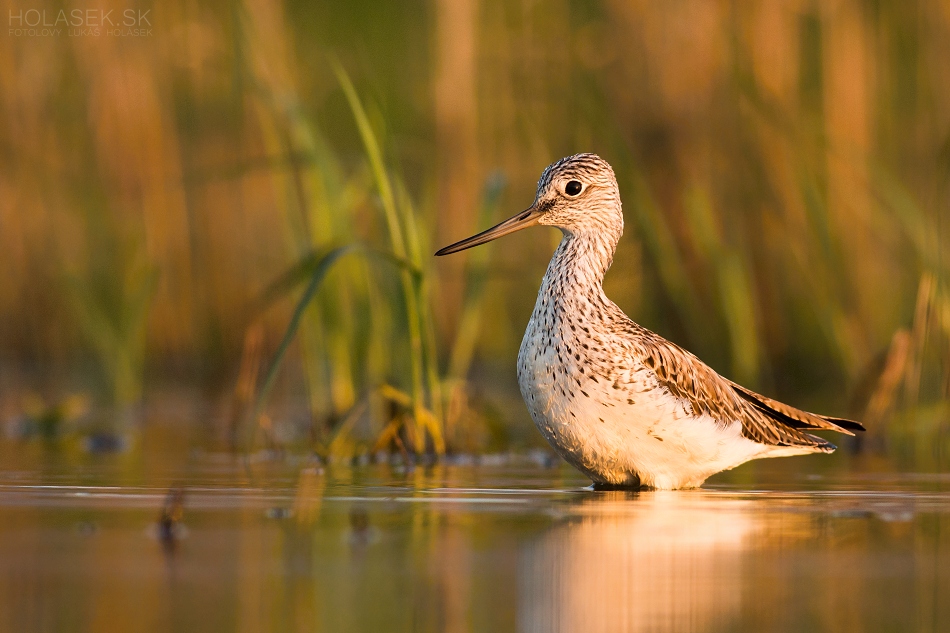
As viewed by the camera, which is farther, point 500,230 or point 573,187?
point 573,187

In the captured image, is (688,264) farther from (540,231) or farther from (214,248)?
(214,248)

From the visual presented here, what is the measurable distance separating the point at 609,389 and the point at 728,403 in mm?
966

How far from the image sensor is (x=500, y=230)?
24.6 ft

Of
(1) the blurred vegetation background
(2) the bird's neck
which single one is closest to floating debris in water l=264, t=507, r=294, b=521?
(2) the bird's neck

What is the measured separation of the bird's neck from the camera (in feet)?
23.1

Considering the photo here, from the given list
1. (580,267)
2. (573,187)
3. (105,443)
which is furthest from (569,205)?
(105,443)

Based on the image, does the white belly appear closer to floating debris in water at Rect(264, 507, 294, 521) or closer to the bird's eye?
the bird's eye

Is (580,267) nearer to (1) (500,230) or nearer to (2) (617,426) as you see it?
(1) (500,230)

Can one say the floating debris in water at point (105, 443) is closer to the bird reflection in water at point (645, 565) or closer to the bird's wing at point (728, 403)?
the bird's wing at point (728, 403)

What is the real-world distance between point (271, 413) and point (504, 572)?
684 centimetres

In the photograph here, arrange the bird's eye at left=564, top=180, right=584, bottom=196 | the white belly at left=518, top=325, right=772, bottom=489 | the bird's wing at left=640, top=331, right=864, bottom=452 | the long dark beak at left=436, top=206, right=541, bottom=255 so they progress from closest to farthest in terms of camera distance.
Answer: the white belly at left=518, top=325, right=772, bottom=489 → the bird's wing at left=640, top=331, right=864, bottom=452 → the long dark beak at left=436, top=206, right=541, bottom=255 → the bird's eye at left=564, top=180, right=584, bottom=196

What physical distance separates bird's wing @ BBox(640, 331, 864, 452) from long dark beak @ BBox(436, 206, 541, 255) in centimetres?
94

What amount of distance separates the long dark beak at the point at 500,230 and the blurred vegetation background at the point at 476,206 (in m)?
0.59

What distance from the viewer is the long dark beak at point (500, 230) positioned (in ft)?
24.5
